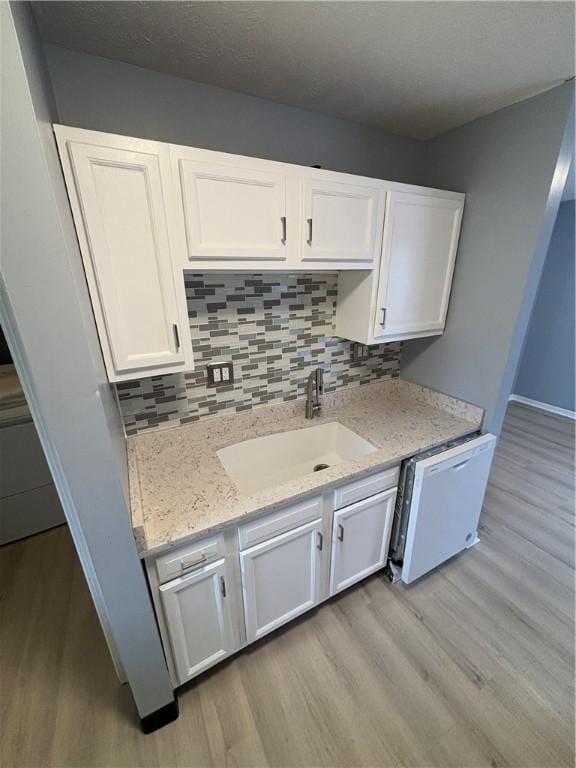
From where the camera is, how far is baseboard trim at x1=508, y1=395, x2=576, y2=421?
3653mm

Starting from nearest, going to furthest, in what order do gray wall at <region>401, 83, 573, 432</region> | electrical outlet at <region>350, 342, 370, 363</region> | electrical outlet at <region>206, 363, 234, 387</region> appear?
gray wall at <region>401, 83, 573, 432</region>, electrical outlet at <region>206, 363, 234, 387</region>, electrical outlet at <region>350, 342, 370, 363</region>

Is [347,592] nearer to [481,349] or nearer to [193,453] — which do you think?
[193,453]

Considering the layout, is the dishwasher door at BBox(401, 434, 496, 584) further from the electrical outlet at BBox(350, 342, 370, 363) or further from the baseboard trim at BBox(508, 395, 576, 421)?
the baseboard trim at BBox(508, 395, 576, 421)

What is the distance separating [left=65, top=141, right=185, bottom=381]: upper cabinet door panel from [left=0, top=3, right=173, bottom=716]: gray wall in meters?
0.07

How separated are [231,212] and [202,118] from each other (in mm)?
504

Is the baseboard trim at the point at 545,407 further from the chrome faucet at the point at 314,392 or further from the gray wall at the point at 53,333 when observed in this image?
the gray wall at the point at 53,333

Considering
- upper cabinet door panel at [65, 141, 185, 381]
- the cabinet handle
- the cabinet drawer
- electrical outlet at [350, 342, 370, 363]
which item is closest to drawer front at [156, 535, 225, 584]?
the cabinet handle

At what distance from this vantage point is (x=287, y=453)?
169cm

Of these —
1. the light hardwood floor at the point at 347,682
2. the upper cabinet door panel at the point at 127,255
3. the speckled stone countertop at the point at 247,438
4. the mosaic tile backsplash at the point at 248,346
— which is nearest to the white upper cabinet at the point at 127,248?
the upper cabinet door panel at the point at 127,255

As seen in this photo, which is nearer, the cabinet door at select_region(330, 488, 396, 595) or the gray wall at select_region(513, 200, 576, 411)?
the cabinet door at select_region(330, 488, 396, 595)

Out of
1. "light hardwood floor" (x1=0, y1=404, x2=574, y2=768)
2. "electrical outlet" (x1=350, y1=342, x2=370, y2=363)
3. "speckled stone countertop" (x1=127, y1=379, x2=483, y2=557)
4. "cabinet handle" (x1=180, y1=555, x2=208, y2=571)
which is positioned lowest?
"light hardwood floor" (x1=0, y1=404, x2=574, y2=768)

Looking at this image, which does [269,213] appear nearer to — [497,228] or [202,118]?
[202,118]

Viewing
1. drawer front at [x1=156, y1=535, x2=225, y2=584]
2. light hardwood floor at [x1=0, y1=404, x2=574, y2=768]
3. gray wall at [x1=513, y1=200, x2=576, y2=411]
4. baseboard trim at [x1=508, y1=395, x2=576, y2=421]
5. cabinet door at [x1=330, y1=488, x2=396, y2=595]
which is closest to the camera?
drawer front at [x1=156, y1=535, x2=225, y2=584]

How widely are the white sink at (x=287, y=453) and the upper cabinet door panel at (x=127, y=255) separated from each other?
0.63 m
